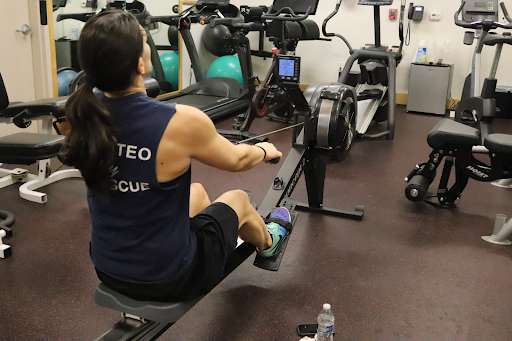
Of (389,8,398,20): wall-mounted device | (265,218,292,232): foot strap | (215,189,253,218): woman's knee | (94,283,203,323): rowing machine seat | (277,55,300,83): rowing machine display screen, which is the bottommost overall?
(265,218,292,232): foot strap

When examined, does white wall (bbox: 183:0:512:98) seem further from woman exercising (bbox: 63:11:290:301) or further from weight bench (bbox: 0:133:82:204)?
woman exercising (bbox: 63:11:290:301)

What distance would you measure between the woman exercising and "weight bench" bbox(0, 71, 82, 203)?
1.39 metres

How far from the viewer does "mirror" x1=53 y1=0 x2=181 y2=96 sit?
16.9ft

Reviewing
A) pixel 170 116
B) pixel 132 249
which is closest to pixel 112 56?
pixel 170 116

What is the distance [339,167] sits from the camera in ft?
13.2

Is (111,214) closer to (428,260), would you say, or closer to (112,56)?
(112,56)

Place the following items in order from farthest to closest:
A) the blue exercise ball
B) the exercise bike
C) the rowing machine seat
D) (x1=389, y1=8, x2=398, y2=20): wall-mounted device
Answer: (x1=389, y1=8, x2=398, y2=20): wall-mounted device
the blue exercise ball
the exercise bike
the rowing machine seat

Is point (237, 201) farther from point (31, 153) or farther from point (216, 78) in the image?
point (216, 78)

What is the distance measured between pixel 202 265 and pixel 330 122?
1282mm

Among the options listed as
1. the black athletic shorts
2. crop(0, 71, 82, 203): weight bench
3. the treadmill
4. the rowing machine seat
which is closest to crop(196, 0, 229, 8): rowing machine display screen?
the treadmill

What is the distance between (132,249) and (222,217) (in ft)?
1.21

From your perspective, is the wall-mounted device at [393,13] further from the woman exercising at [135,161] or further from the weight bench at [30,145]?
the woman exercising at [135,161]

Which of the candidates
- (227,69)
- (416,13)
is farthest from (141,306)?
(416,13)

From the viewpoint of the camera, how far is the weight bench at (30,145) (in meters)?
2.67
